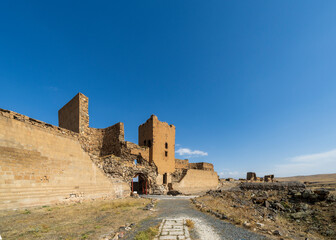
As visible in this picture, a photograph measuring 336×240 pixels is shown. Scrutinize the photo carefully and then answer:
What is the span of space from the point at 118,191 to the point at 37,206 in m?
7.46

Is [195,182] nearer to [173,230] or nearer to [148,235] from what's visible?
[173,230]

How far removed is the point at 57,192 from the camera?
11484 mm

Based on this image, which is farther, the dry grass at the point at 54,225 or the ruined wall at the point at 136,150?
the ruined wall at the point at 136,150

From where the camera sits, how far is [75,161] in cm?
1321

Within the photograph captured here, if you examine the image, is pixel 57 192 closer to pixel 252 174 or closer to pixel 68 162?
pixel 68 162

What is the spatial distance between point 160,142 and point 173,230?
19.0 m

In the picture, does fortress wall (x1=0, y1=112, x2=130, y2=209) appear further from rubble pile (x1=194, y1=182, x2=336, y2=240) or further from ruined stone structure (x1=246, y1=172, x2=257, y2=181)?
ruined stone structure (x1=246, y1=172, x2=257, y2=181)

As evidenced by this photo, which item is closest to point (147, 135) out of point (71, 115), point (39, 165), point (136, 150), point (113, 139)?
point (136, 150)

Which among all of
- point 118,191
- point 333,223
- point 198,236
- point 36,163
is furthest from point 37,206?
point 333,223

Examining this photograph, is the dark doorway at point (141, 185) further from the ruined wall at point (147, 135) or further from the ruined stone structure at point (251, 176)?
the ruined stone structure at point (251, 176)

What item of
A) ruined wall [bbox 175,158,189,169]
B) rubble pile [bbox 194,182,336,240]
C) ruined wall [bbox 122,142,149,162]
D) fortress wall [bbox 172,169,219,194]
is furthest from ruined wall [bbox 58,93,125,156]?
ruined wall [bbox 175,158,189,169]

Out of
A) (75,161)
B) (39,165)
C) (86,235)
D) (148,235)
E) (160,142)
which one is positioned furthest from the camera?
(160,142)

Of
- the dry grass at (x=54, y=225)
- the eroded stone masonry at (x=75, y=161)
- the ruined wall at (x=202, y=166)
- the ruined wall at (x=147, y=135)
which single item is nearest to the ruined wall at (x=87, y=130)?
the eroded stone masonry at (x=75, y=161)

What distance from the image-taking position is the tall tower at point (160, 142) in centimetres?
2403
